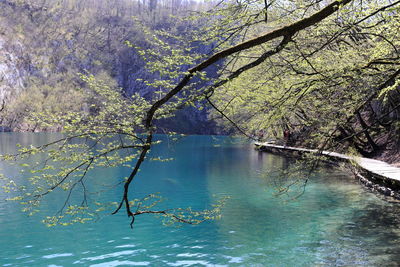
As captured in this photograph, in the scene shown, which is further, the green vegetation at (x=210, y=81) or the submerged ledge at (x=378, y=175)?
the submerged ledge at (x=378, y=175)

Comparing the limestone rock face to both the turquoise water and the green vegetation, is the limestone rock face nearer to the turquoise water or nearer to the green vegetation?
the turquoise water

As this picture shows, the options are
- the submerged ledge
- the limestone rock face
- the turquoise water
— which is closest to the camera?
the turquoise water

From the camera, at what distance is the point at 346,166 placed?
22.6 m

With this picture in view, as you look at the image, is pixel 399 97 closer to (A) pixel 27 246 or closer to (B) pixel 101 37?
(A) pixel 27 246

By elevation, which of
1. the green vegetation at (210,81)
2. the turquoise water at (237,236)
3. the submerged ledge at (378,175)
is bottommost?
A: the turquoise water at (237,236)

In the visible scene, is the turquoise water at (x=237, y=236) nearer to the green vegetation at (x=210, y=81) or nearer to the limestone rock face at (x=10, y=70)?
the green vegetation at (x=210, y=81)

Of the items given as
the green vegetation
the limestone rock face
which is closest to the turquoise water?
the green vegetation

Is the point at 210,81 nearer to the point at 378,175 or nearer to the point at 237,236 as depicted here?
the point at 237,236

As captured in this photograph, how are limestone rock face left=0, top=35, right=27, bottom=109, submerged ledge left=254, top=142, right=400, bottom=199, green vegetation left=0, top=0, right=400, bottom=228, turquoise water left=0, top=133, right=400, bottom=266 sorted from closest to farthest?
green vegetation left=0, top=0, right=400, bottom=228 < turquoise water left=0, top=133, right=400, bottom=266 < submerged ledge left=254, top=142, right=400, bottom=199 < limestone rock face left=0, top=35, right=27, bottom=109

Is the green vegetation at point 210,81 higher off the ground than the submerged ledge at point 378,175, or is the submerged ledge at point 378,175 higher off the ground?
the green vegetation at point 210,81

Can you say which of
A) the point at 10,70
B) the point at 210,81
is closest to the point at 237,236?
the point at 210,81

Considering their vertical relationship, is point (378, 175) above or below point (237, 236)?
above

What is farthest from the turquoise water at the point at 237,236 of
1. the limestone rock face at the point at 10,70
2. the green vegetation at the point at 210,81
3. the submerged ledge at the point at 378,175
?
the limestone rock face at the point at 10,70

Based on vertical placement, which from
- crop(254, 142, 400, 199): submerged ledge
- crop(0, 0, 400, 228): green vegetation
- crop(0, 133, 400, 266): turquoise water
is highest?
crop(0, 0, 400, 228): green vegetation
